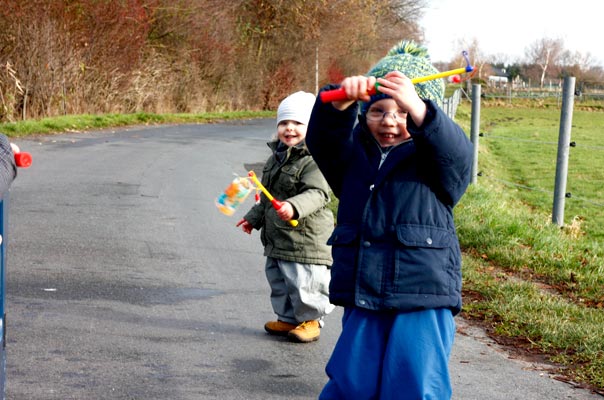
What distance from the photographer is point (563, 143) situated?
9.46m

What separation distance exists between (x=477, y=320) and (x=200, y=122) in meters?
22.3

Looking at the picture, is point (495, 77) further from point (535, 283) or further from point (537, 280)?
point (535, 283)

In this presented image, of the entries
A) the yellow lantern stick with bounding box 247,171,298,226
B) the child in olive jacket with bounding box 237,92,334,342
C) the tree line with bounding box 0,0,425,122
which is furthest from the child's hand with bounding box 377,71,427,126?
the tree line with bounding box 0,0,425,122

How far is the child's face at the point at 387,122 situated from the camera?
3152mm

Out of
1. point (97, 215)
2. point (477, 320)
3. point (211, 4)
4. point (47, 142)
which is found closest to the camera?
point (477, 320)

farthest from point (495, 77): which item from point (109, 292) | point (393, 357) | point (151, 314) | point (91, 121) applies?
point (393, 357)

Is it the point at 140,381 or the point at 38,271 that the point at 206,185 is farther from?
the point at 140,381

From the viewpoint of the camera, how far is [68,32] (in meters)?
22.4

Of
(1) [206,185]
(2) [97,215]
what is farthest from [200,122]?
(2) [97,215]

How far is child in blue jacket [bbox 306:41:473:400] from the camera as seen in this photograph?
10.2 ft

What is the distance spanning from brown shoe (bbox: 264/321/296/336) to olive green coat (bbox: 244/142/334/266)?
441 millimetres

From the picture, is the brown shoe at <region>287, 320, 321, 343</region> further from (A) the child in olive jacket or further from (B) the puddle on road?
(B) the puddle on road

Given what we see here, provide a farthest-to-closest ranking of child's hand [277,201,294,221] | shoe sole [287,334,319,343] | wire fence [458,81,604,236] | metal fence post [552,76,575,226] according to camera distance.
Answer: wire fence [458,81,604,236] < metal fence post [552,76,575,226] < shoe sole [287,334,319,343] < child's hand [277,201,294,221]

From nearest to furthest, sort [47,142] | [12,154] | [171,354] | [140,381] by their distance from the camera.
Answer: [12,154], [140,381], [171,354], [47,142]
